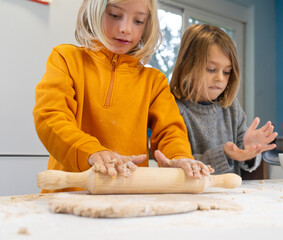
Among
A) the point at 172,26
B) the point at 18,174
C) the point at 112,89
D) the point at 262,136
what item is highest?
the point at 172,26

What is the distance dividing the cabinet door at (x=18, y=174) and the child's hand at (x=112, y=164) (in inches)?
40.0

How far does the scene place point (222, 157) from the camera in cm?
118

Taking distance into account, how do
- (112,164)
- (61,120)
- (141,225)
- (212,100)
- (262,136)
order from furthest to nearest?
(212,100)
(262,136)
(61,120)
(112,164)
(141,225)

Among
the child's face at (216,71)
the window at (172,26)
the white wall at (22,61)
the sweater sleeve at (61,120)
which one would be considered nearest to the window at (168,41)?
the window at (172,26)

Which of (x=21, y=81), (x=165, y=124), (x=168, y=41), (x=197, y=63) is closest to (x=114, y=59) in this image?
(x=165, y=124)

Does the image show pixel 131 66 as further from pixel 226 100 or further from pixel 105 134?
pixel 226 100

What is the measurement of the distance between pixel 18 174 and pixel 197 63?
0.97m

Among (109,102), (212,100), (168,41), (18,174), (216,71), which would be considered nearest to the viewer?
(109,102)

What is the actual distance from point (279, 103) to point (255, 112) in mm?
313

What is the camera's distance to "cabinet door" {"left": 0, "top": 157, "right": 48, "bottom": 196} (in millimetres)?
1562

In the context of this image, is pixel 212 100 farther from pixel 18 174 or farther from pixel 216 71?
pixel 18 174

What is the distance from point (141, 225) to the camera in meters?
0.38

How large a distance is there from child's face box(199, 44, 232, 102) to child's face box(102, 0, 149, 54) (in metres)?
0.41

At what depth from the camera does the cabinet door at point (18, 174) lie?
61.5 inches
